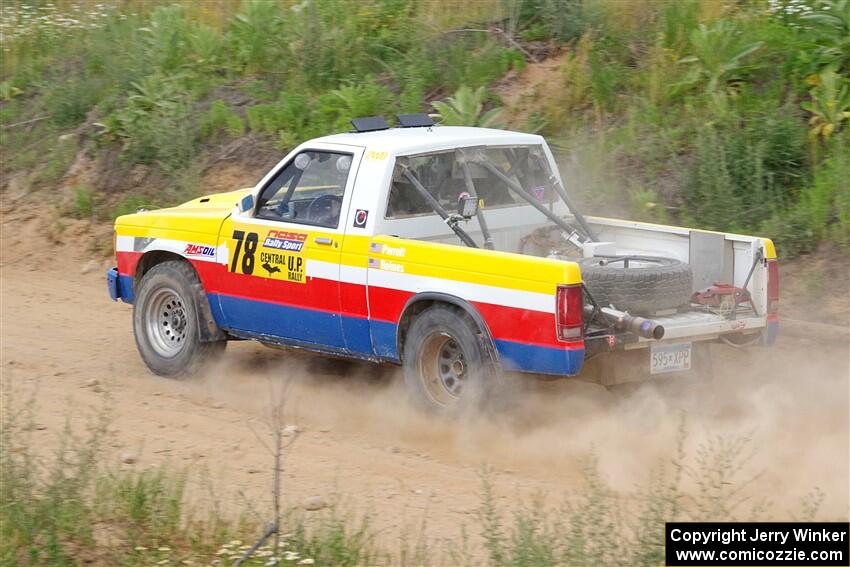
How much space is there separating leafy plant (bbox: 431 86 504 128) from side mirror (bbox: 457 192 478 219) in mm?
4513

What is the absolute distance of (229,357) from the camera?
10.1 m

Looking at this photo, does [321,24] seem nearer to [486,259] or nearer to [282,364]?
[282,364]

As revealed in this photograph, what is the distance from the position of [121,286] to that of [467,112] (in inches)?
181

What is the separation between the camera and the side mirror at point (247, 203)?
29.2ft

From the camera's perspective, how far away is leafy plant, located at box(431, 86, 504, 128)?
42.5ft

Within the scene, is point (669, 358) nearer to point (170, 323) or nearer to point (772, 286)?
point (772, 286)

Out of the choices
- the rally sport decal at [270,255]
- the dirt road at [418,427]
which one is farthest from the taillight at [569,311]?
the rally sport decal at [270,255]

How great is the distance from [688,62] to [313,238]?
5740 mm

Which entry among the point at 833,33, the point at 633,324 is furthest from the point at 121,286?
the point at 833,33

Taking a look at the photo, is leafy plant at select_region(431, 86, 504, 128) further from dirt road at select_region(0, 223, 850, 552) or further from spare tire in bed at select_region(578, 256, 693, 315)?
spare tire in bed at select_region(578, 256, 693, 315)

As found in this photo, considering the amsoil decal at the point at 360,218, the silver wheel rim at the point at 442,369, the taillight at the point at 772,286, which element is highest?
the amsoil decal at the point at 360,218

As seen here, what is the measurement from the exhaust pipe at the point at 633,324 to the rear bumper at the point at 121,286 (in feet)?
13.3

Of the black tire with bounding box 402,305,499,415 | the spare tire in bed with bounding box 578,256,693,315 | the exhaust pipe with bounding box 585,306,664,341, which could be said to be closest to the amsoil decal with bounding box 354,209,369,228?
the black tire with bounding box 402,305,499,415

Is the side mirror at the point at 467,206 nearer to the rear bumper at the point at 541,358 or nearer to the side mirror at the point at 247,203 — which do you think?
the rear bumper at the point at 541,358
